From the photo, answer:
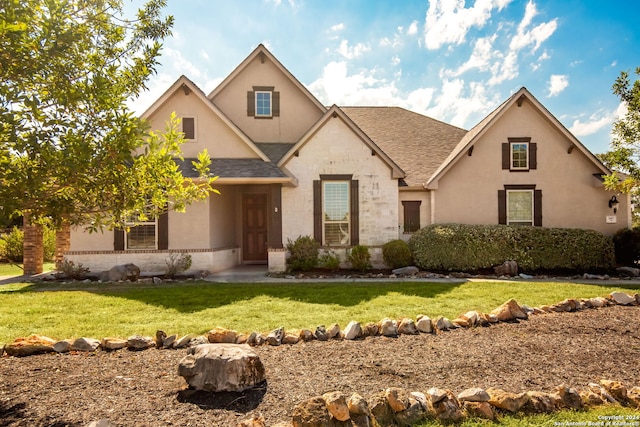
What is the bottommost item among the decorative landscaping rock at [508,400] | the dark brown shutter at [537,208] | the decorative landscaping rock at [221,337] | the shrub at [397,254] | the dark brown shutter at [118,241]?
the decorative landscaping rock at [508,400]

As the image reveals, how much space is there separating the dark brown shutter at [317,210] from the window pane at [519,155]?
27.2 feet

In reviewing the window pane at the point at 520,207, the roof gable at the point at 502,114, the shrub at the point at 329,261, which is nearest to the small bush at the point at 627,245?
the roof gable at the point at 502,114

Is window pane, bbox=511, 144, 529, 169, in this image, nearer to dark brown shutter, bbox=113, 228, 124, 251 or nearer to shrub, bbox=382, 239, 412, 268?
shrub, bbox=382, 239, 412, 268

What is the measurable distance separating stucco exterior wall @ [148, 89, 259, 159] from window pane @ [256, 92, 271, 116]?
286cm

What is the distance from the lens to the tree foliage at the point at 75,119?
305cm

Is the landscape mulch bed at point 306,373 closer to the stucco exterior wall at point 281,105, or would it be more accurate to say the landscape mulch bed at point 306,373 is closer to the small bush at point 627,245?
the small bush at point 627,245

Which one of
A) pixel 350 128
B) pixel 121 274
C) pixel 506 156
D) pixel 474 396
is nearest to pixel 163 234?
pixel 121 274

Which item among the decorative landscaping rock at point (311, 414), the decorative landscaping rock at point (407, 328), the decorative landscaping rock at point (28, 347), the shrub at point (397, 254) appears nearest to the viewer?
the decorative landscaping rock at point (311, 414)

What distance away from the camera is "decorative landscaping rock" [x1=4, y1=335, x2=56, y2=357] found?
4.44m

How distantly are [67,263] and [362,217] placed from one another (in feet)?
34.0

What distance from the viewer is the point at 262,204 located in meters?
14.5

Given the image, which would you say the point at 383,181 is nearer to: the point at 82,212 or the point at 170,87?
the point at 170,87

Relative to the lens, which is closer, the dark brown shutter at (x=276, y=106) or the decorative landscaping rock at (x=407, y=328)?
the decorative landscaping rock at (x=407, y=328)

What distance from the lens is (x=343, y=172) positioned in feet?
43.7
